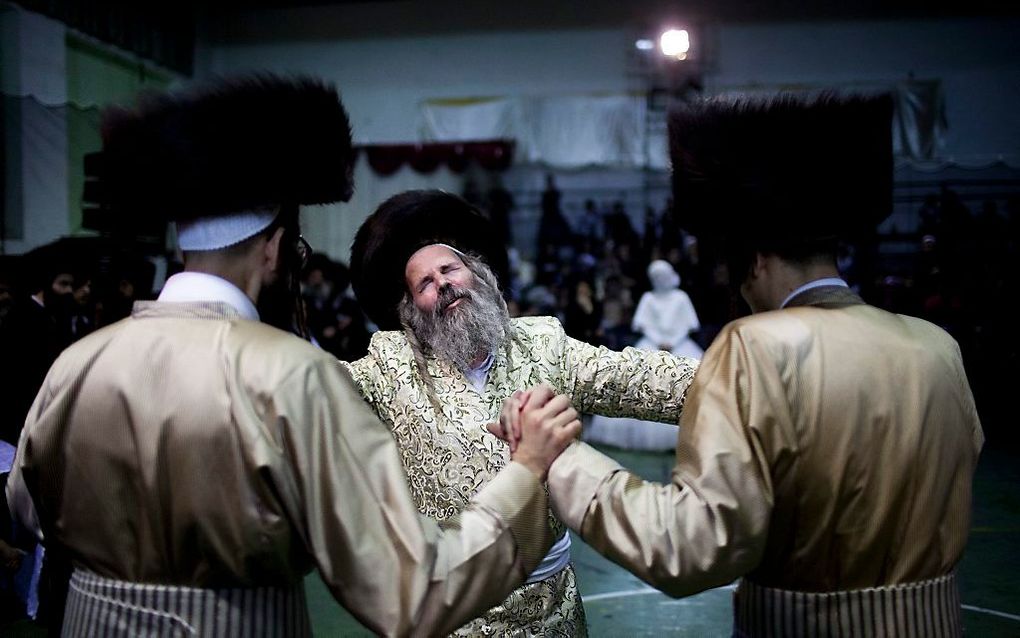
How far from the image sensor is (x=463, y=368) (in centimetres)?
246

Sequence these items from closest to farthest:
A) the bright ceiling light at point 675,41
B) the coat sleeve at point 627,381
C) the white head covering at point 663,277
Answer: the coat sleeve at point 627,381 < the white head covering at point 663,277 < the bright ceiling light at point 675,41

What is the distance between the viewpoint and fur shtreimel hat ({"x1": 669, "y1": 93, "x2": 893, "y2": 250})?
1691 millimetres

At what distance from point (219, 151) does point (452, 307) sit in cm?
106

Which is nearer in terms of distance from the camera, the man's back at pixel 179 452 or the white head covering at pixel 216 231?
the man's back at pixel 179 452

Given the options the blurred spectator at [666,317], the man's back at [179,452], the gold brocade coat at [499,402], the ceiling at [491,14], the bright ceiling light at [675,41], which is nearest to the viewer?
the man's back at [179,452]

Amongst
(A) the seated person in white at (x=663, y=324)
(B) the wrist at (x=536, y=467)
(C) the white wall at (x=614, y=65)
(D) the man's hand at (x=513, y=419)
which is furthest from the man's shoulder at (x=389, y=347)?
(C) the white wall at (x=614, y=65)

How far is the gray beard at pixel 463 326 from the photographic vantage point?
246 centimetres

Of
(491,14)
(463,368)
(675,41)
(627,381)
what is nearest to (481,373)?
(463,368)

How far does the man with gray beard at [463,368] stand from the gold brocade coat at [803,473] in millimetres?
664

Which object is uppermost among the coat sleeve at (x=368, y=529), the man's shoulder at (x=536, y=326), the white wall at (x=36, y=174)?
the white wall at (x=36, y=174)

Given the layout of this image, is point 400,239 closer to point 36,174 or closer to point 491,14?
point 36,174

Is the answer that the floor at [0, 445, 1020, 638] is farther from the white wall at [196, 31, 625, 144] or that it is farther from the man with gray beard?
the white wall at [196, 31, 625, 144]

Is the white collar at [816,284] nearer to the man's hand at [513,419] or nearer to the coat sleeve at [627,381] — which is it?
the man's hand at [513,419]

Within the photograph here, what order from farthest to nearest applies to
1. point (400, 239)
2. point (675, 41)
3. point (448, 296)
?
point (675, 41), point (400, 239), point (448, 296)
